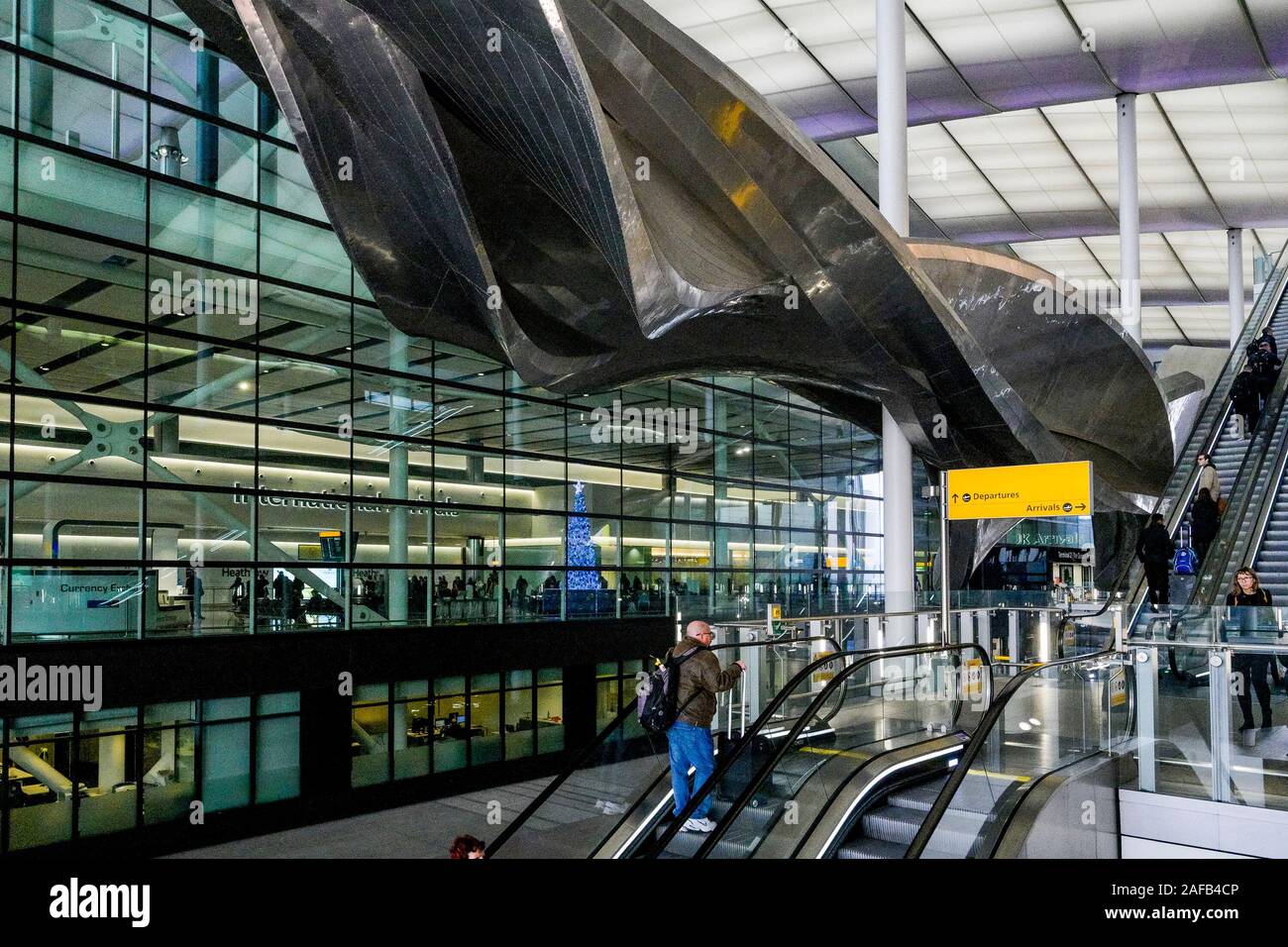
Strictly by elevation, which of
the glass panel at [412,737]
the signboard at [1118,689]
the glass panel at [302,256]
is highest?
the glass panel at [302,256]

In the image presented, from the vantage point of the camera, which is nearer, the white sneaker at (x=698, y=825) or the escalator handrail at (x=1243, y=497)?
the white sneaker at (x=698, y=825)

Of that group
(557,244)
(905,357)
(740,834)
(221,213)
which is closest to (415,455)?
(221,213)

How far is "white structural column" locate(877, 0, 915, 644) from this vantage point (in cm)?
1574

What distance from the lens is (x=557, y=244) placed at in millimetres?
13102

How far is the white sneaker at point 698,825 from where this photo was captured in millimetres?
8156

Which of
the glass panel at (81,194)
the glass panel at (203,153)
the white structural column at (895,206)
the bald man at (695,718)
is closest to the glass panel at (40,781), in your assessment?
the glass panel at (81,194)

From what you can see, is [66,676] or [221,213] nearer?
[66,676]

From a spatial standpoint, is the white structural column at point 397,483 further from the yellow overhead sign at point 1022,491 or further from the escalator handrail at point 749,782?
the escalator handrail at point 749,782

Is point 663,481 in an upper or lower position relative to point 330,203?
lower

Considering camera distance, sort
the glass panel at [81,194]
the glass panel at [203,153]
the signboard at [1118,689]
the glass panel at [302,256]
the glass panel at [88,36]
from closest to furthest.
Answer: the signboard at [1118,689] → the glass panel at [81,194] → the glass panel at [88,36] → the glass panel at [203,153] → the glass panel at [302,256]

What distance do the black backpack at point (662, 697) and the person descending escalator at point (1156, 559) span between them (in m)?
7.61
